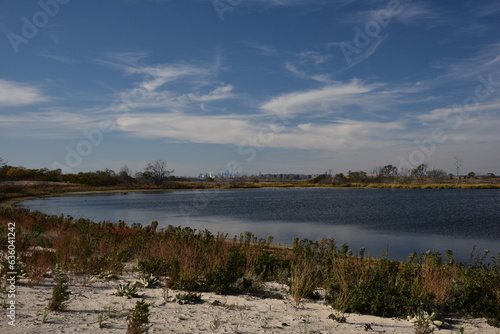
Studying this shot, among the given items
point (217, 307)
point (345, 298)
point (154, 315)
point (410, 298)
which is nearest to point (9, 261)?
point (154, 315)

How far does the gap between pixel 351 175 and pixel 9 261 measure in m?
142

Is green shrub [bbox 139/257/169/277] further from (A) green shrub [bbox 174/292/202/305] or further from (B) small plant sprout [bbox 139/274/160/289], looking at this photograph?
(A) green shrub [bbox 174/292/202/305]

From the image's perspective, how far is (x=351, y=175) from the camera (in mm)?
143625

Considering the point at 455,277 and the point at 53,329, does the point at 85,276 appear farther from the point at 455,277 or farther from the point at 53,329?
the point at 455,277

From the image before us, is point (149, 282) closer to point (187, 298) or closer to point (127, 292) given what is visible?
point (127, 292)

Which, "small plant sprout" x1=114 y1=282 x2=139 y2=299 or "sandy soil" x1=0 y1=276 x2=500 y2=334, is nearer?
"sandy soil" x1=0 y1=276 x2=500 y2=334

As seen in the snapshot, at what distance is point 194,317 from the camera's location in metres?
6.49

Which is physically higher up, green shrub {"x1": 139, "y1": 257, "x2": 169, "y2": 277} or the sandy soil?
green shrub {"x1": 139, "y1": 257, "x2": 169, "y2": 277}

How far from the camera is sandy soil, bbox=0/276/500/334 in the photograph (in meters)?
5.82

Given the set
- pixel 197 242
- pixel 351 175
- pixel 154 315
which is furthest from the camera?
pixel 351 175

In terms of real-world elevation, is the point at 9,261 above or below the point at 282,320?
above

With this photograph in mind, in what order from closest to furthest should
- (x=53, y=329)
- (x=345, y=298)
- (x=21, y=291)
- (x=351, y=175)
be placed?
(x=53, y=329) → (x=345, y=298) → (x=21, y=291) → (x=351, y=175)

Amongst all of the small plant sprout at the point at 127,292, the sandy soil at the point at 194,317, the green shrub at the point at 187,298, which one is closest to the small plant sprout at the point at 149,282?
the sandy soil at the point at 194,317

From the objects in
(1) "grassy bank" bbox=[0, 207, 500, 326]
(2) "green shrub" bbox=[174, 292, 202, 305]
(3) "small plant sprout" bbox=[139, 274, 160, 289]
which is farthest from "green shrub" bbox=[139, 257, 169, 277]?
(2) "green shrub" bbox=[174, 292, 202, 305]
